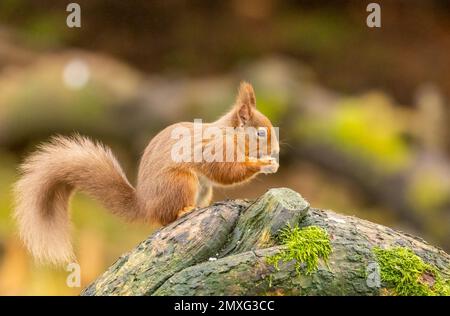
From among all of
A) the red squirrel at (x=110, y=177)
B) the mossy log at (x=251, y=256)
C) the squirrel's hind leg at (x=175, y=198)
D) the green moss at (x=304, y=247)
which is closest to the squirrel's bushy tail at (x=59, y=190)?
the red squirrel at (x=110, y=177)

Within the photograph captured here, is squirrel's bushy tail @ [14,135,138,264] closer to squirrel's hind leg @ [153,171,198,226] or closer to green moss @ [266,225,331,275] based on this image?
squirrel's hind leg @ [153,171,198,226]

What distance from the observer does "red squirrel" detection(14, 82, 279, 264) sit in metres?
2.36

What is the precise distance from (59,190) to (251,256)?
34.5 inches

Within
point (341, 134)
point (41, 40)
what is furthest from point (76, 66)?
point (341, 134)

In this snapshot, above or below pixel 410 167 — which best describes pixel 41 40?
above

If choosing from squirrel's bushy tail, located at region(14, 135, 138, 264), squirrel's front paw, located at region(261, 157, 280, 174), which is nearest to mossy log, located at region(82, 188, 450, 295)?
squirrel's front paw, located at region(261, 157, 280, 174)

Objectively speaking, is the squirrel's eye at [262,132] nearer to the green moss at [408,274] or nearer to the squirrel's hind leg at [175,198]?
the squirrel's hind leg at [175,198]

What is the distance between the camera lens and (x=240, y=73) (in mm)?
5547

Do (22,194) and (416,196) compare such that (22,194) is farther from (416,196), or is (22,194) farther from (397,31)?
(397,31)

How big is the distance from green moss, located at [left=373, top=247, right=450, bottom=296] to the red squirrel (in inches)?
22.3

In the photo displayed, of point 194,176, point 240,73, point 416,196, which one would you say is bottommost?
point 416,196

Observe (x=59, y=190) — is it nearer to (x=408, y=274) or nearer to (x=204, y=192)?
(x=204, y=192)
